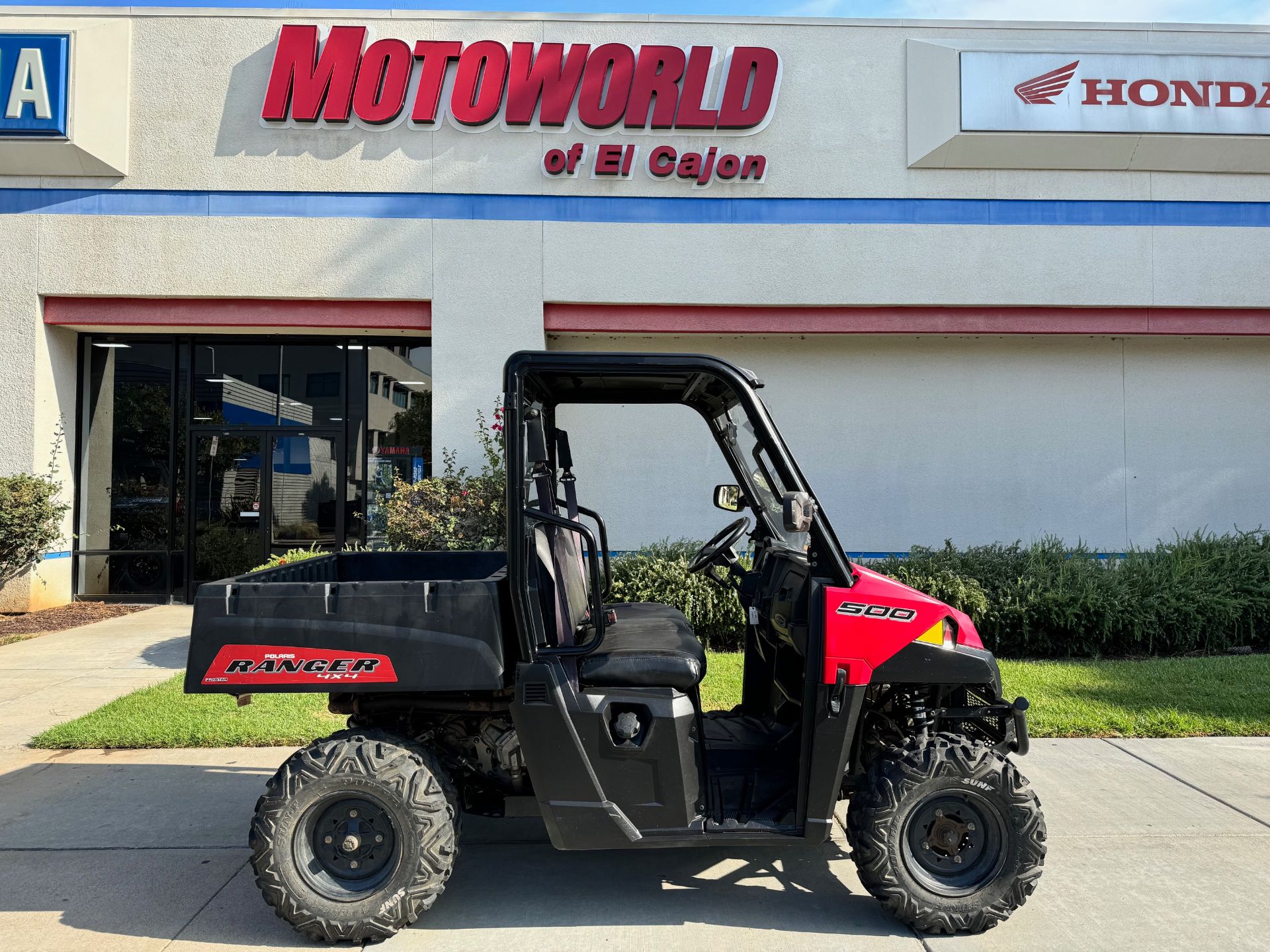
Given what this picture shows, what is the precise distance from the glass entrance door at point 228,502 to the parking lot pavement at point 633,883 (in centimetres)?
728

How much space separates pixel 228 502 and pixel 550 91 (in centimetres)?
676

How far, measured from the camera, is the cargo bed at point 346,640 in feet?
10.7

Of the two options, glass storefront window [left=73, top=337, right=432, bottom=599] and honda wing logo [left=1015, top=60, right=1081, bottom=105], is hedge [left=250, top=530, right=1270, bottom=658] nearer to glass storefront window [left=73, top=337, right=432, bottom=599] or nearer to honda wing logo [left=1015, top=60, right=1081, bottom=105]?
glass storefront window [left=73, top=337, right=432, bottom=599]

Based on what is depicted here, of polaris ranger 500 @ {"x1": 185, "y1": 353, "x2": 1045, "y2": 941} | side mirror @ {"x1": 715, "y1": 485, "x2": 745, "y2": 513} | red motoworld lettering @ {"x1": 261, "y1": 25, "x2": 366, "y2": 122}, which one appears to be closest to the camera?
polaris ranger 500 @ {"x1": 185, "y1": 353, "x2": 1045, "y2": 941}

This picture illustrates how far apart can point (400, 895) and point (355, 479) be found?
945cm

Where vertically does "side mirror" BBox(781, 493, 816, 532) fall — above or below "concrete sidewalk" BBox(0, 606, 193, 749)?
above

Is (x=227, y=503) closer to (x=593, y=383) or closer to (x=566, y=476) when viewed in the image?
(x=566, y=476)

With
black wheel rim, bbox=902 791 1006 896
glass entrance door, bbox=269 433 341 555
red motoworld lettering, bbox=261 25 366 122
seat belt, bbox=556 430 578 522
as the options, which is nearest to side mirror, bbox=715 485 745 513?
seat belt, bbox=556 430 578 522

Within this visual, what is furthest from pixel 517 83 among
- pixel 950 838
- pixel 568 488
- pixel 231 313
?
pixel 950 838

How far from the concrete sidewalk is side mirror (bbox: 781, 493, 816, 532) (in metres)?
5.33

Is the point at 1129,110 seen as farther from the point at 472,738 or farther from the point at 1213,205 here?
the point at 472,738

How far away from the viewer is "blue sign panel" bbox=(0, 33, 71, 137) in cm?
1032

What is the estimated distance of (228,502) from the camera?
12.0 m

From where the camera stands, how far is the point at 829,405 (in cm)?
1130
